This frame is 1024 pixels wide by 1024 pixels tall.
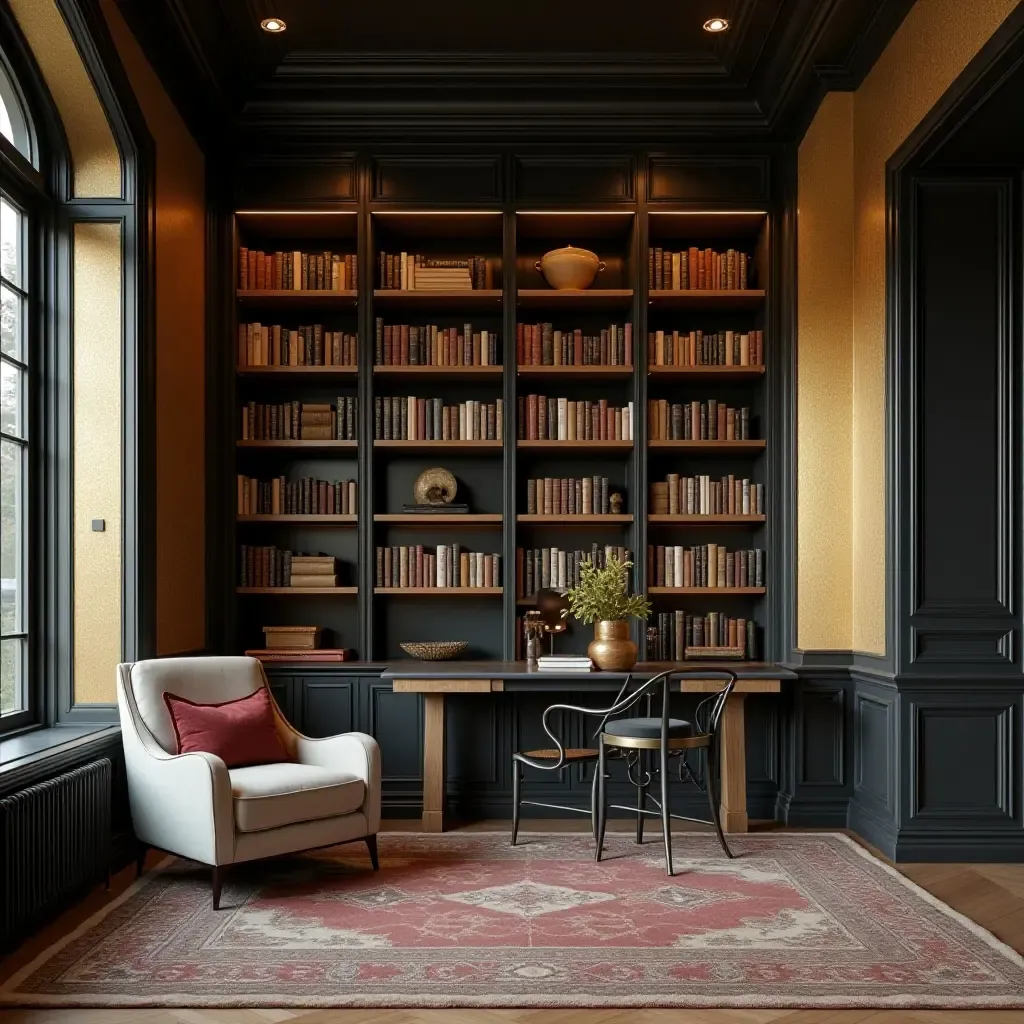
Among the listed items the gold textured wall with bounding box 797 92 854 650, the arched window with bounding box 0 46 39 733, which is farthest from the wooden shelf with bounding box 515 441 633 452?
the arched window with bounding box 0 46 39 733

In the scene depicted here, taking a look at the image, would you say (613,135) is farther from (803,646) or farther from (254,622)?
(254,622)

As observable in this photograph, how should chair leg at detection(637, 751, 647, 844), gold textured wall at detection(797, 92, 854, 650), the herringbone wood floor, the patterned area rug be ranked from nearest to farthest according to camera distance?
the herringbone wood floor, the patterned area rug, chair leg at detection(637, 751, 647, 844), gold textured wall at detection(797, 92, 854, 650)

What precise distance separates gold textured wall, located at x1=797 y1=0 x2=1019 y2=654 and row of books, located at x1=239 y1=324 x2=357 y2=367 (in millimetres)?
2492

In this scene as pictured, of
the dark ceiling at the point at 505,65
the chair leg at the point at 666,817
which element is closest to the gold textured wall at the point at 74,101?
the dark ceiling at the point at 505,65

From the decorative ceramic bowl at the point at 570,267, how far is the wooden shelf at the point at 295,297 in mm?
1088

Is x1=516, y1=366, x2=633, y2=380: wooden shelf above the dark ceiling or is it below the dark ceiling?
below

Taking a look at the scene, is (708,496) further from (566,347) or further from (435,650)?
(435,650)

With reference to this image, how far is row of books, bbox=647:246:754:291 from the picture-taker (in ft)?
21.1

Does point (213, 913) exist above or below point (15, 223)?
below

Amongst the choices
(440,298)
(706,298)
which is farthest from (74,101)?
(706,298)

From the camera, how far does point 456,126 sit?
6.32 meters

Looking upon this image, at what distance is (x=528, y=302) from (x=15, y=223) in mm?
2745

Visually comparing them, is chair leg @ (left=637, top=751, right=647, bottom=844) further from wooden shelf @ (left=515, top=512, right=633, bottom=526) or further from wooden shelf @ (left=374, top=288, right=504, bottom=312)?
wooden shelf @ (left=374, top=288, right=504, bottom=312)

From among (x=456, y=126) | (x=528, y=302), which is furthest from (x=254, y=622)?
(x=456, y=126)
